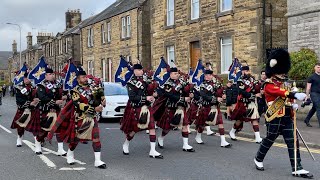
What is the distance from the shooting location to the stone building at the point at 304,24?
16.8 metres

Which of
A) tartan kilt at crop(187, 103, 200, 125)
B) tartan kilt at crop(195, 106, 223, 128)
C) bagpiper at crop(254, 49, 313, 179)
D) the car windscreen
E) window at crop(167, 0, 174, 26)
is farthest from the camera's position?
window at crop(167, 0, 174, 26)

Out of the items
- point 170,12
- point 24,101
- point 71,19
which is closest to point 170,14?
point 170,12

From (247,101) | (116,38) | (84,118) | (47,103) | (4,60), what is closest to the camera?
(84,118)

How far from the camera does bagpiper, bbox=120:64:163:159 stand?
9.05 m

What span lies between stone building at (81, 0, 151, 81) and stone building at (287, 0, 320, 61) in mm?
15074

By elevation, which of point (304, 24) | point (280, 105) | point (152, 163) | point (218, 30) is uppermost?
point (218, 30)

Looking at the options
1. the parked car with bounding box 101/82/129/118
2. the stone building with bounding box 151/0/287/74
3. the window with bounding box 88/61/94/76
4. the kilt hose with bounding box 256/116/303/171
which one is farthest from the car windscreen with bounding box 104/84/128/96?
the window with bounding box 88/61/94/76

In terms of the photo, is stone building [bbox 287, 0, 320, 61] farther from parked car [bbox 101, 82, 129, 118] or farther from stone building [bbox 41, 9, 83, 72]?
stone building [bbox 41, 9, 83, 72]

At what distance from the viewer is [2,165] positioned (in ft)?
27.7

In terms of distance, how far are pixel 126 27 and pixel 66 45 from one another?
16.9 meters

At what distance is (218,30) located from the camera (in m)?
22.3

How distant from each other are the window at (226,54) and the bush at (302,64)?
5320 millimetres

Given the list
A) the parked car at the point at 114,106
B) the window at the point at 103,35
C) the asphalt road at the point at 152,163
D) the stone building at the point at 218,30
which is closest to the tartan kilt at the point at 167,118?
the asphalt road at the point at 152,163

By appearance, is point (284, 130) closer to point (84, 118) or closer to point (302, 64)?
point (84, 118)
